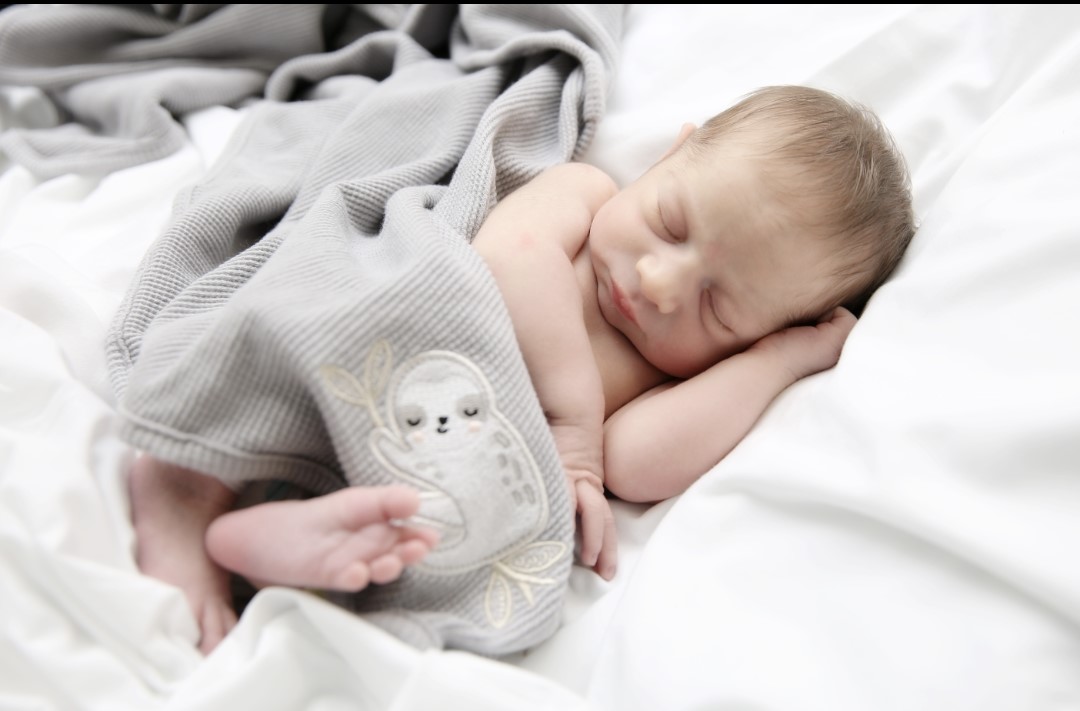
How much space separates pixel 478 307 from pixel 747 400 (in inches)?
13.9

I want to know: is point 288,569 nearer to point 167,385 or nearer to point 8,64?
point 167,385

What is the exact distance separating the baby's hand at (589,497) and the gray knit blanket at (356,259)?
0.05 meters

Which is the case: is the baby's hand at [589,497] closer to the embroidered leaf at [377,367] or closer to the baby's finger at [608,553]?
the baby's finger at [608,553]

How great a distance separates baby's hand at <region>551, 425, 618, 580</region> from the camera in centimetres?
90

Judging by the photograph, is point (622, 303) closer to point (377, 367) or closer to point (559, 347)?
Result: point (559, 347)

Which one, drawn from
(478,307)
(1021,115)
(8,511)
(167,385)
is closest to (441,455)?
(478,307)

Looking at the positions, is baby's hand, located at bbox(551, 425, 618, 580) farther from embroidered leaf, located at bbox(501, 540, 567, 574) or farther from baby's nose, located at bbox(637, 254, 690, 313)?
baby's nose, located at bbox(637, 254, 690, 313)

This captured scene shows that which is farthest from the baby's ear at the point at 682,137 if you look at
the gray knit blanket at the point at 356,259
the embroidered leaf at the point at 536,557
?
the embroidered leaf at the point at 536,557

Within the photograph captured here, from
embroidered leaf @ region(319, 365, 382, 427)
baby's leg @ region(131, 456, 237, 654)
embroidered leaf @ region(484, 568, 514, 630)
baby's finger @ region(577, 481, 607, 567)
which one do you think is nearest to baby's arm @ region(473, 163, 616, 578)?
baby's finger @ region(577, 481, 607, 567)

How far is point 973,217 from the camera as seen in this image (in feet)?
3.13

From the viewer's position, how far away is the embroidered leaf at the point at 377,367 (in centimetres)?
79

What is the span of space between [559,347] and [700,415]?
0.59 ft

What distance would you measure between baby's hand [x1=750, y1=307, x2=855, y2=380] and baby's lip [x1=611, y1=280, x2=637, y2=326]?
161mm

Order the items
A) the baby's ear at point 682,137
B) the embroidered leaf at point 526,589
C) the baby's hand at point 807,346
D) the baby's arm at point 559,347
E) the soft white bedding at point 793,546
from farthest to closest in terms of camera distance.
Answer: the baby's ear at point 682,137
the baby's hand at point 807,346
the baby's arm at point 559,347
the embroidered leaf at point 526,589
the soft white bedding at point 793,546
